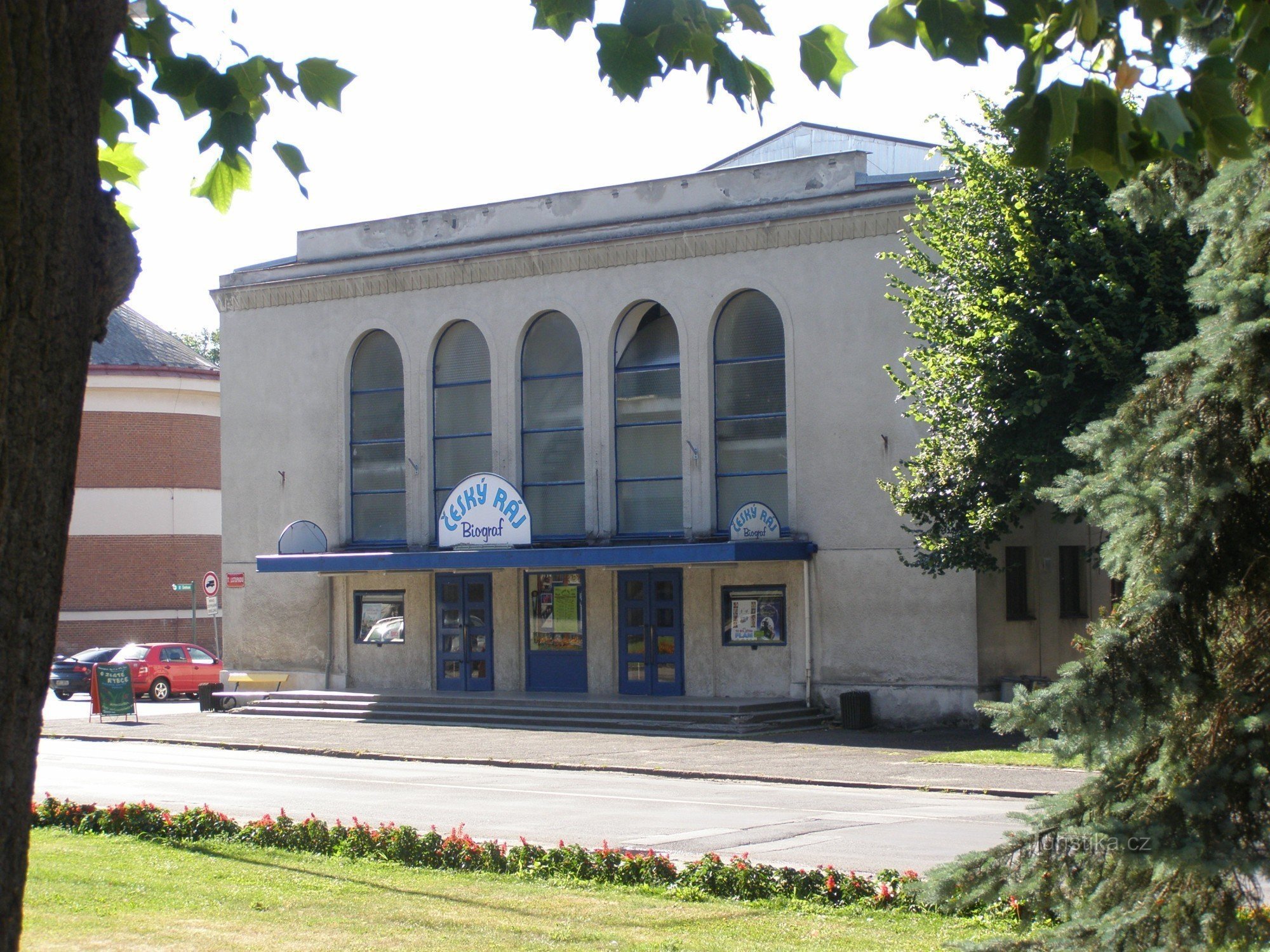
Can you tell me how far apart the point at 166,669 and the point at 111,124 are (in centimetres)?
3453

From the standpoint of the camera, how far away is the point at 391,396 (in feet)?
107

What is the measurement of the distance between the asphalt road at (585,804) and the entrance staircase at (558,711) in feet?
18.0

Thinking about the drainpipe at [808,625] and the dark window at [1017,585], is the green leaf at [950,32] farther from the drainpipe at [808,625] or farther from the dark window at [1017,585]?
the dark window at [1017,585]

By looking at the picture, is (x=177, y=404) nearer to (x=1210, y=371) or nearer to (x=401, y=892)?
(x=401, y=892)

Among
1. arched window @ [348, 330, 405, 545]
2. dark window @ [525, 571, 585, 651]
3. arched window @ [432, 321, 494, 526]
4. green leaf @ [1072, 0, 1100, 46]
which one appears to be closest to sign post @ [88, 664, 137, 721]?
arched window @ [348, 330, 405, 545]

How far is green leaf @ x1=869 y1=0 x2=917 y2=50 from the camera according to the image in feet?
16.4

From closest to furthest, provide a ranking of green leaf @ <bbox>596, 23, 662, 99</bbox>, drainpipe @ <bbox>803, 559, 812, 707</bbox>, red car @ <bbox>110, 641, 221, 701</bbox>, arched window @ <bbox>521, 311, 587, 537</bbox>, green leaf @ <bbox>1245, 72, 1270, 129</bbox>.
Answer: green leaf @ <bbox>1245, 72, 1270, 129</bbox>, green leaf @ <bbox>596, 23, 662, 99</bbox>, drainpipe @ <bbox>803, 559, 812, 707</bbox>, arched window @ <bbox>521, 311, 587, 537</bbox>, red car @ <bbox>110, 641, 221, 701</bbox>

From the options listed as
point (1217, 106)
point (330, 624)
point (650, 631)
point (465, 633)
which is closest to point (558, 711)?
point (650, 631)

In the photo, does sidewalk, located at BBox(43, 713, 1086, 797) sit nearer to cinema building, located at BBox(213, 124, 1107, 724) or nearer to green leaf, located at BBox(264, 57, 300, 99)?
cinema building, located at BBox(213, 124, 1107, 724)

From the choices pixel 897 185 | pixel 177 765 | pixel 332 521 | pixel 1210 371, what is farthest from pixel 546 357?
pixel 1210 371

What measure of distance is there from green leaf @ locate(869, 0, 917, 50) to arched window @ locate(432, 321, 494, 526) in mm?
26477

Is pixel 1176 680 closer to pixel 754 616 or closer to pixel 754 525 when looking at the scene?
pixel 754 525

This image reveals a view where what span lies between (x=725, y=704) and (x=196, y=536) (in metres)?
29.5

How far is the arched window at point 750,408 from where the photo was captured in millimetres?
27891
